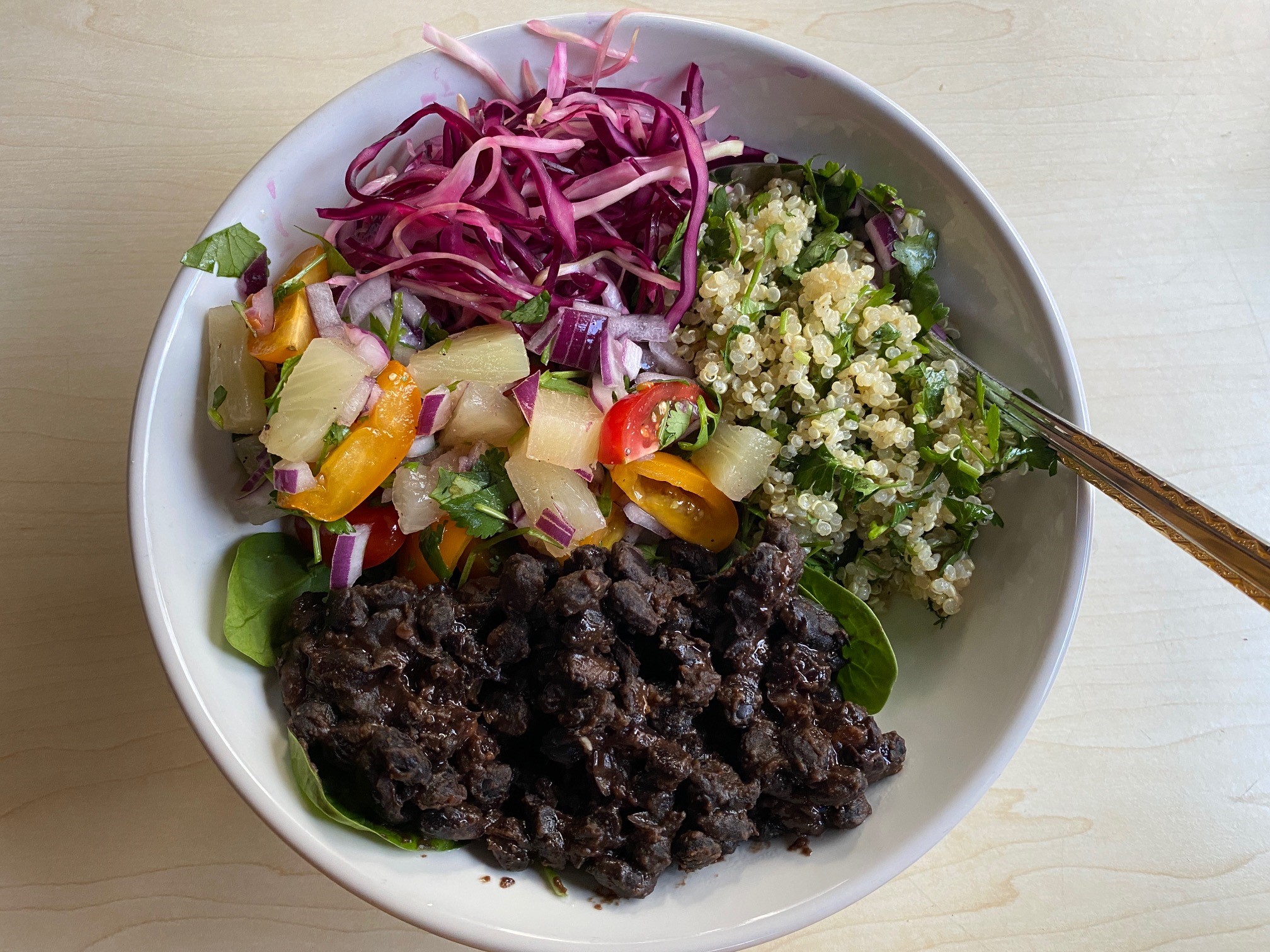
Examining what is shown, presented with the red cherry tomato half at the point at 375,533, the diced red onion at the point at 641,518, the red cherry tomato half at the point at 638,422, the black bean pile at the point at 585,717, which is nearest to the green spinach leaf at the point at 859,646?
the black bean pile at the point at 585,717

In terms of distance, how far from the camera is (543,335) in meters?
1.82

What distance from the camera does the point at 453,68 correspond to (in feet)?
5.87

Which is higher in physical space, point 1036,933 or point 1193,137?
point 1193,137

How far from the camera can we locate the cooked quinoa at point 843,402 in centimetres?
174

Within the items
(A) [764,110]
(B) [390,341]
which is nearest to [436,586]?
(B) [390,341]

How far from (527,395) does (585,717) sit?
0.63 metres

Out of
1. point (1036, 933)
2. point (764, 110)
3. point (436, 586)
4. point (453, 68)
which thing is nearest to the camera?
point (436, 586)

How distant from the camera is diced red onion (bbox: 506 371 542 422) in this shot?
1.69 metres

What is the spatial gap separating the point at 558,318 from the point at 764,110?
2.22 feet

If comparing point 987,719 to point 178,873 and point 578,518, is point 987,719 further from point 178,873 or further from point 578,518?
point 178,873

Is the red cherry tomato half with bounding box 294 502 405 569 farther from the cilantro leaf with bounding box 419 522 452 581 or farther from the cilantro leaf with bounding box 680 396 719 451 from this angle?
the cilantro leaf with bounding box 680 396 719 451

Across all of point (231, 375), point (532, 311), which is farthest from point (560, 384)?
point (231, 375)

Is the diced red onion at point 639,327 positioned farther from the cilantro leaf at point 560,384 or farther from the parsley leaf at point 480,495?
the parsley leaf at point 480,495

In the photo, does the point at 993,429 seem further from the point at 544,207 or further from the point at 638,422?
the point at 544,207
